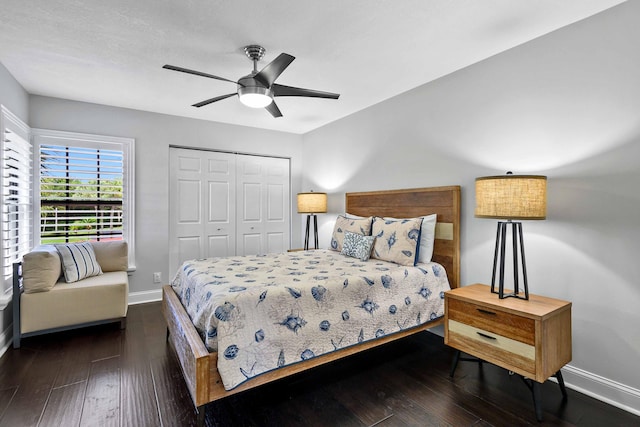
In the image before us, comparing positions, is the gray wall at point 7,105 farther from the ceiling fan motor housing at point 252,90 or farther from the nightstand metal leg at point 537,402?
the nightstand metal leg at point 537,402

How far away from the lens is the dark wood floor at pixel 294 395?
1.88 m

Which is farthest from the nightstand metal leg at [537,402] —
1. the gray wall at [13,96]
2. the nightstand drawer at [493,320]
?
the gray wall at [13,96]

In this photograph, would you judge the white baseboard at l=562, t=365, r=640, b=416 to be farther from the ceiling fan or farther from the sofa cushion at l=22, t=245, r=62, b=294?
the sofa cushion at l=22, t=245, r=62, b=294

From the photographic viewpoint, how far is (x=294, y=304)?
2.08m

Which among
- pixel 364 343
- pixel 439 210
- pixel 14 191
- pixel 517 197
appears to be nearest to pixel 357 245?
pixel 439 210

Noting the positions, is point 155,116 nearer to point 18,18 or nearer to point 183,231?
point 183,231

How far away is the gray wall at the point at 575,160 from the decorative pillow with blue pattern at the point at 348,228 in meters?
0.92

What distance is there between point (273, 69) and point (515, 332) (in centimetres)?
237

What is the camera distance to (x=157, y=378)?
7.60ft

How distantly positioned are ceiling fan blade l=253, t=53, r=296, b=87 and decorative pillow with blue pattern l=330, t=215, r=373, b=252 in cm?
179

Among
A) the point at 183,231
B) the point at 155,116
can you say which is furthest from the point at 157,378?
the point at 155,116

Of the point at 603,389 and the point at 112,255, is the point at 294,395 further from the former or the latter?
the point at 112,255

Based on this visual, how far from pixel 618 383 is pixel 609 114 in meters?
1.75

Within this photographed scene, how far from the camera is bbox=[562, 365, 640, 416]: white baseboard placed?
6.45 feet
